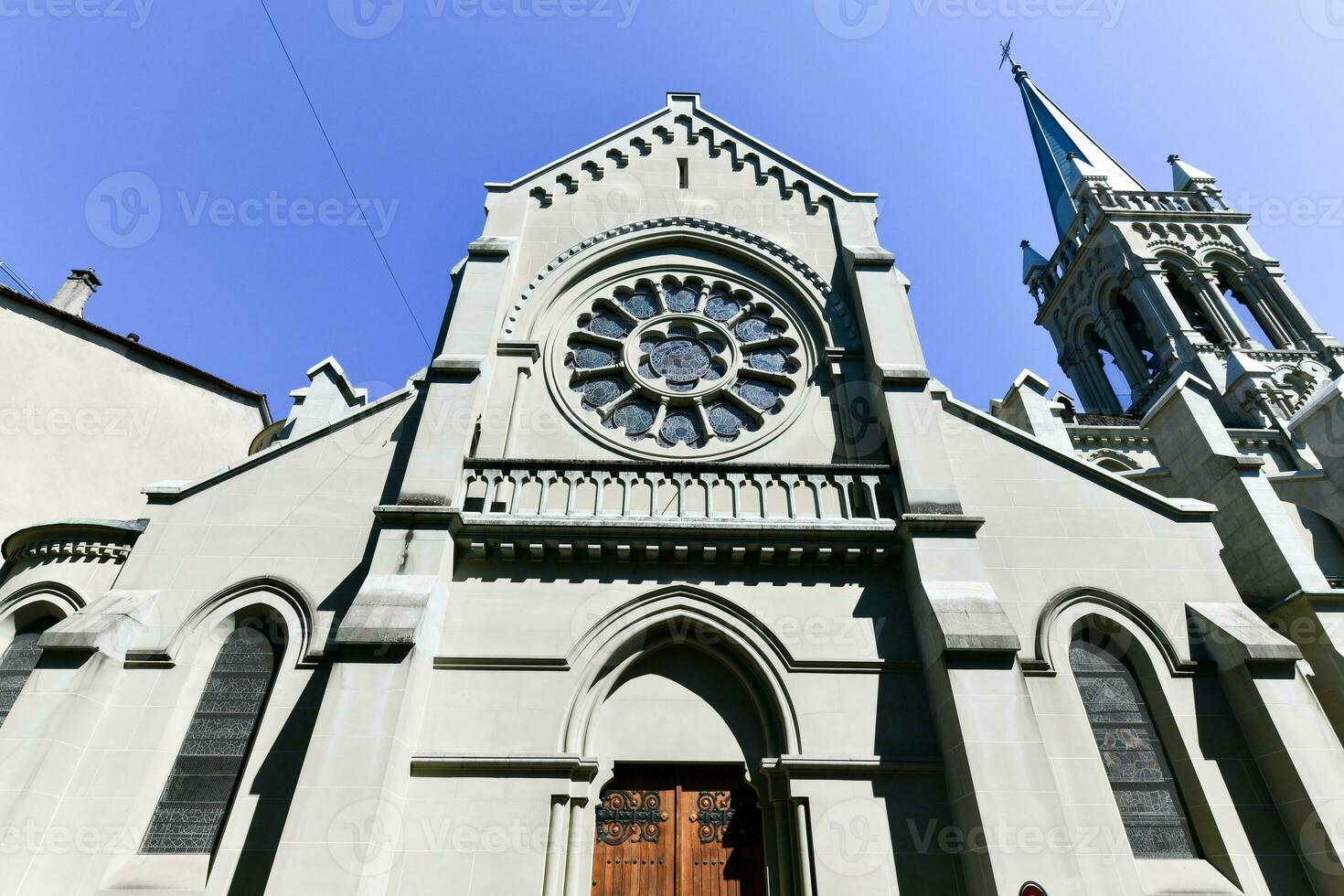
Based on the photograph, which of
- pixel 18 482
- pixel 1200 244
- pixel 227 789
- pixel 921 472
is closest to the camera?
pixel 227 789

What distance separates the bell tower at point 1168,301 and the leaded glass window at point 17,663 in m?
31.8

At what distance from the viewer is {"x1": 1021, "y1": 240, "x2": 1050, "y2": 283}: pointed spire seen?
40.3 metres

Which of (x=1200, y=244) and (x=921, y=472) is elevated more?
(x=1200, y=244)

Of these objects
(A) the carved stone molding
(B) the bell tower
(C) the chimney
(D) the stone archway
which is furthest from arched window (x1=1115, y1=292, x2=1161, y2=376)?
(C) the chimney

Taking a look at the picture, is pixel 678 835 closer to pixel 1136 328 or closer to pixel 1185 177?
pixel 1136 328

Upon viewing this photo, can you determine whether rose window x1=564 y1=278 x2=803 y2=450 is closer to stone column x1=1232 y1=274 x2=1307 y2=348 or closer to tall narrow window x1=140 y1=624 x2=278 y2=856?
tall narrow window x1=140 y1=624 x2=278 y2=856

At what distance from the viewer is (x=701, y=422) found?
38.4 ft

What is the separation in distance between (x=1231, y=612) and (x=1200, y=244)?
3074 centimetres

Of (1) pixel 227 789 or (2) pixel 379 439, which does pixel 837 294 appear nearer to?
(2) pixel 379 439

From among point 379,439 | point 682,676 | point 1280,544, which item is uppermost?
point 379,439

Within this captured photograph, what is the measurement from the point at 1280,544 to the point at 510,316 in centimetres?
1225

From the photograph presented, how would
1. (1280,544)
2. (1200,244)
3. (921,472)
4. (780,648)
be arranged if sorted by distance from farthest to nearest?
(1200,244)
(1280,544)
(921,472)
(780,648)

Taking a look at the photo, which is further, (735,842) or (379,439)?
(379,439)

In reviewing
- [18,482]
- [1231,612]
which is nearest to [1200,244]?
[1231,612]
